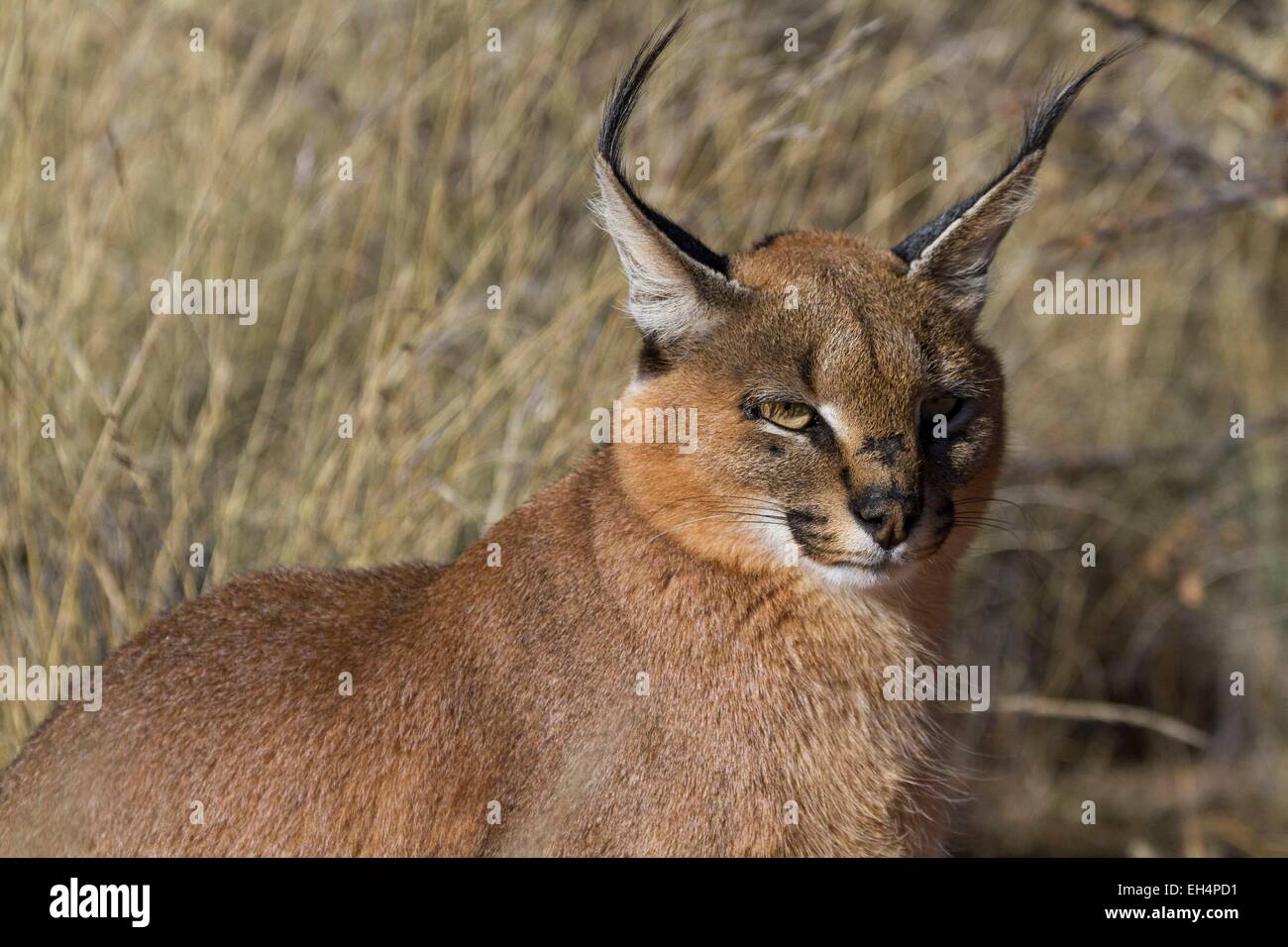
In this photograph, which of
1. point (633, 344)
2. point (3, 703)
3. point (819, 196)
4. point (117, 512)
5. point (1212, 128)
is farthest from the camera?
point (1212, 128)

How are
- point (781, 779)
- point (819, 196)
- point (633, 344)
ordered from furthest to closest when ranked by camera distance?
point (819, 196) < point (633, 344) < point (781, 779)

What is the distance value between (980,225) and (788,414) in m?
0.87

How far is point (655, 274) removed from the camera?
13.8 feet

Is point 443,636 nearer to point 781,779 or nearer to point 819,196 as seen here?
point 781,779

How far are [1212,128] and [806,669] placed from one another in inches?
233

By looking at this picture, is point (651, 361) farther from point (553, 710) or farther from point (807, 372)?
point (553, 710)

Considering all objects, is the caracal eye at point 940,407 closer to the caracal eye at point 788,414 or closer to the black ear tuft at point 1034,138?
the caracal eye at point 788,414

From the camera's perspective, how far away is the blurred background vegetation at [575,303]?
5840 millimetres

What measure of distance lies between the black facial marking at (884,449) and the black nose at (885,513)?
90 millimetres

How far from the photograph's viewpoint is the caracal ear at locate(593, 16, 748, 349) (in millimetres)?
4070

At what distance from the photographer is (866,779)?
4.16 meters

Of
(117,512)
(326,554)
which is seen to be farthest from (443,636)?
(117,512)

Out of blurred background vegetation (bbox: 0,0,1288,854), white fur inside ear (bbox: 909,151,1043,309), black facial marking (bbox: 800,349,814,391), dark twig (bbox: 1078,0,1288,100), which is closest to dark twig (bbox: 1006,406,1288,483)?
blurred background vegetation (bbox: 0,0,1288,854)

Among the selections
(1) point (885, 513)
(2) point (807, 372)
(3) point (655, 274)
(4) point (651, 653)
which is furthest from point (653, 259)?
(4) point (651, 653)
